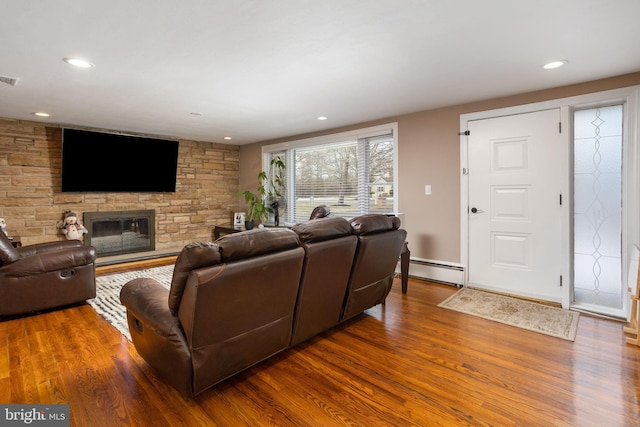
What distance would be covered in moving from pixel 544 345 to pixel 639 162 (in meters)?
1.81

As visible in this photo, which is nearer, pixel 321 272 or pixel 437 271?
pixel 321 272

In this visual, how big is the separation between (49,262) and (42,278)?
152 millimetres

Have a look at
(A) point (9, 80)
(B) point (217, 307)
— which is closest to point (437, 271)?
(B) point (217, 307)

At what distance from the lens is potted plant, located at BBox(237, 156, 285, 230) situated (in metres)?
6.27

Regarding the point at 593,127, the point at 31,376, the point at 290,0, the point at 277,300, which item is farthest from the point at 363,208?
the point at 31,376

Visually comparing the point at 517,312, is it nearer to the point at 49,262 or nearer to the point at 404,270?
the point at 404,270

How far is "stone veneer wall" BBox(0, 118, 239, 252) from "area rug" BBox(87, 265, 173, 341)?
1.32 metres

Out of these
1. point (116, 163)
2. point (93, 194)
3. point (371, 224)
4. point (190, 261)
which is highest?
point (116, 163)

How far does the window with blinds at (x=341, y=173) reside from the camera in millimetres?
4727

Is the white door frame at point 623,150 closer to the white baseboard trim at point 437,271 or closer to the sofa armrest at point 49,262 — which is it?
the white baseboard trim at point 437,271

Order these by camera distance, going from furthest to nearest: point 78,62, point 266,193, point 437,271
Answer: point 266,193
point 437,271
point 78,62

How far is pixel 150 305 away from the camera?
6.09 feet

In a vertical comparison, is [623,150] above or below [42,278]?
above

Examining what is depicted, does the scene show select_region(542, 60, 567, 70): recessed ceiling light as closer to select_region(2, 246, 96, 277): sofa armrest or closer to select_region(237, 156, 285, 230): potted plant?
select_region(237, 156, 285, 230): potted plant
